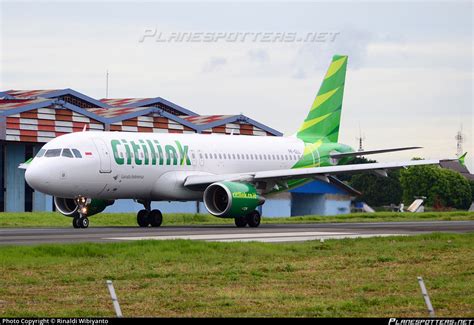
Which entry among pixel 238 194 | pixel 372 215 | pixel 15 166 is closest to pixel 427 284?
pixel 238 194

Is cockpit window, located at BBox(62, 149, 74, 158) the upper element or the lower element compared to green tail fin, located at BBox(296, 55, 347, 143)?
lower

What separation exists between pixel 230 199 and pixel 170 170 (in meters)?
3.72

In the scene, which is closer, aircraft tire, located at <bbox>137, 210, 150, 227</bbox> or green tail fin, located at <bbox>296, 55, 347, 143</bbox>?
aircraft tire, located at <bbox>137, 210, 150, 227</bbox>

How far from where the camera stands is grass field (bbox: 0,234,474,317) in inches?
676

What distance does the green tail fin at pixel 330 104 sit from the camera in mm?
55125

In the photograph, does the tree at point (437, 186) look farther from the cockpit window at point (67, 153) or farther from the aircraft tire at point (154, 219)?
the cockpit window at point (67, 153)

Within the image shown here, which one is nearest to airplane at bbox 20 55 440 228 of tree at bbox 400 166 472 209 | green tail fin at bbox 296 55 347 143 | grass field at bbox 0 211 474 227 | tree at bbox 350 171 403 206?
green tail fin at bbox 296 55 347 143

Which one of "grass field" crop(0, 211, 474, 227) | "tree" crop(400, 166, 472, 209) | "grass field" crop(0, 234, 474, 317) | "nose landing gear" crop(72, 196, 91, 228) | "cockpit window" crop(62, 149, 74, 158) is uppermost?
"cockpit window" crop(62, 149, 74, 158)

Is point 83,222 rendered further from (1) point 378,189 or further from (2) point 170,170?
(1) point 378,189

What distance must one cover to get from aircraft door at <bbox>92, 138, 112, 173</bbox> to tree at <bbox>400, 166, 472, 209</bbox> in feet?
157

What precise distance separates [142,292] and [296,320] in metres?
4.80

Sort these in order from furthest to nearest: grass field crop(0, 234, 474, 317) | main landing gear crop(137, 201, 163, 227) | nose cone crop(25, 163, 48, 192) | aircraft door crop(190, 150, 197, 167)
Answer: aircraft door crop(190, 150, 197, 167) → main landing gear crop(137, 201, 163, 227) → nose cone crop(25, 163, 48, 192) → grass field crop(0, 234, 474, 317)

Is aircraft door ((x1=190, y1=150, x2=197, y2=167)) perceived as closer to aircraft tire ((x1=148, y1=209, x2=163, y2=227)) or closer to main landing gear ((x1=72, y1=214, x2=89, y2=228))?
aircraft tire ((x1=148, y1=209, x2=163, y2=227))

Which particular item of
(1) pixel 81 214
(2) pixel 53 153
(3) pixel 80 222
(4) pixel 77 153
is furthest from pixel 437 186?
(2) pixel 53 153
